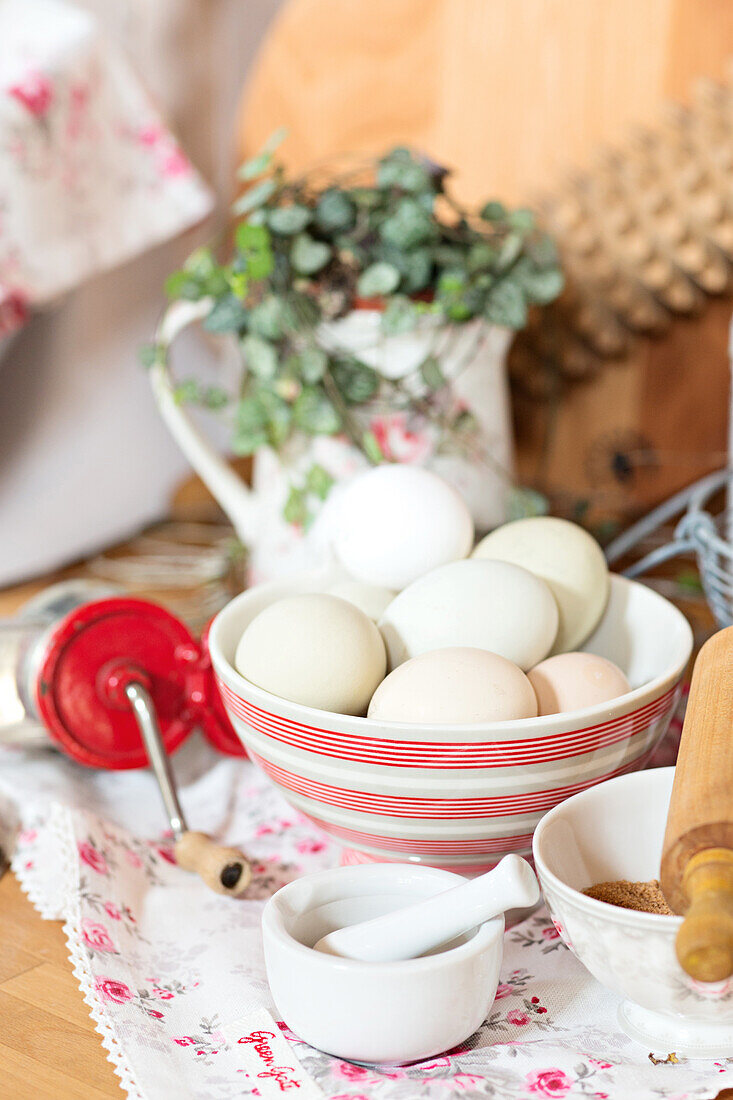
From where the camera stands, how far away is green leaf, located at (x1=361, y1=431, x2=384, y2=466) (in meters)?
0.67

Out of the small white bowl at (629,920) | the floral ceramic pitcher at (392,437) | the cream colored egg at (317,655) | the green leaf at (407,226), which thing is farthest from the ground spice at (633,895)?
the green leaf at (407,226)

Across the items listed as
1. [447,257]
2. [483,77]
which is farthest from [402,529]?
[483,77]

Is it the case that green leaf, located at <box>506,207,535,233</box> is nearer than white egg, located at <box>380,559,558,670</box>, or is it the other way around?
white egg, located at <box>380,559,558,670</box>

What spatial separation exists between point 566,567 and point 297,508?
23 cm

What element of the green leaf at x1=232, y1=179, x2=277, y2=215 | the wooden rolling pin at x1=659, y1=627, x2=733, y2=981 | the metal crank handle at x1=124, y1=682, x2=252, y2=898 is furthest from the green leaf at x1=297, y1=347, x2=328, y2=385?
the wooden rolling pin at x1=659, y1=627, x2=733, y2=981

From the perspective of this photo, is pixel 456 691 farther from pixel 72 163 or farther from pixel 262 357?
pixel 72 163

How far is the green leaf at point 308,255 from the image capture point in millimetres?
657

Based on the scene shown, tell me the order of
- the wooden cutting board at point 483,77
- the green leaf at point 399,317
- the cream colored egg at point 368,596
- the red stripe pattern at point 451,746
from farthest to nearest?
the wooden cutting board at point 483,77 → the green leaf at point 399,317 → the cream colored egg at point 368,596 → the red stripe pattern at point 451,746

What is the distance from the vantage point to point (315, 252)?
2.15ft

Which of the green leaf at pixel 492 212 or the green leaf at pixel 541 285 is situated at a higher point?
the green leaf at pixel 492 212

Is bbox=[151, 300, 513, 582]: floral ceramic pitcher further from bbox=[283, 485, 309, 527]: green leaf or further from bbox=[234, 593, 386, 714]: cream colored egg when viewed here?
bbox=[234, 593, 386, 714]: cream colored egg

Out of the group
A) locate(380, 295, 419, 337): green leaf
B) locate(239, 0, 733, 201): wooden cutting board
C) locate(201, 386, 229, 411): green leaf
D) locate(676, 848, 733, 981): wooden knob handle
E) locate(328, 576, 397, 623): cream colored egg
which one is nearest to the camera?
locate(676, 848, 733, 981): wooden knob handle

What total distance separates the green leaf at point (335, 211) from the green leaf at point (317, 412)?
0.34 feet

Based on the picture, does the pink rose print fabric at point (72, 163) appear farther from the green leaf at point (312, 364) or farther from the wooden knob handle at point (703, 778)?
the wooden knob handle at point (703, 778)
